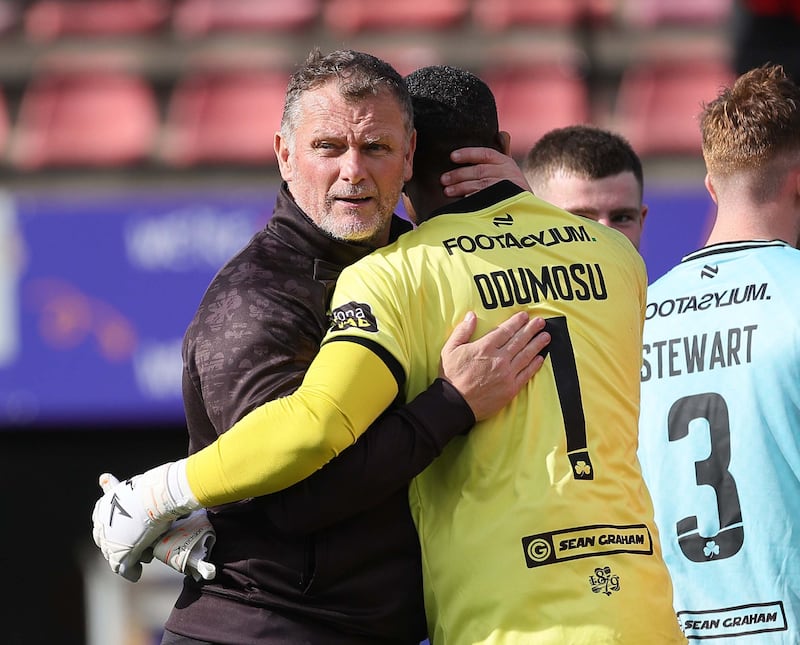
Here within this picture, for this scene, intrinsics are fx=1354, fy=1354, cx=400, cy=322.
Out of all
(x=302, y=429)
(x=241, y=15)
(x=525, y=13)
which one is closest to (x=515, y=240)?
(x=302, y=429)

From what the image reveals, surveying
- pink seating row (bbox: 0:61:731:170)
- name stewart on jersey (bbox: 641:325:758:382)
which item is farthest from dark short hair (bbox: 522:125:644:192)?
pink seating row (bbox: 0:61:731:170)

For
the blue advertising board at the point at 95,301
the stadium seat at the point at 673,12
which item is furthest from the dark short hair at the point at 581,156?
the stadium seat at the point at 673,12

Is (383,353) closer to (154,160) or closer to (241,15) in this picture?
(154,160)

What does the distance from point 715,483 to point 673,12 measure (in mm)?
6342

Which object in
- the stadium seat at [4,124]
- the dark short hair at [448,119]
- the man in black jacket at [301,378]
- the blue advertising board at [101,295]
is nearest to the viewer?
the man in black jacket at [301,378]

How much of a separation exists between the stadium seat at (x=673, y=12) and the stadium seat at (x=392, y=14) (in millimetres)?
1089

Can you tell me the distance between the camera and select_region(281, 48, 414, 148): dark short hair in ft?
8.71

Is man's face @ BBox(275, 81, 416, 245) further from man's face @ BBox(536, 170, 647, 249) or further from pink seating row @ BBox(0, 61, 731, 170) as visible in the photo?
pink seating row @ BBox(0, 61, 731, 170)

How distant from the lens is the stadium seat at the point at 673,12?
881 cm

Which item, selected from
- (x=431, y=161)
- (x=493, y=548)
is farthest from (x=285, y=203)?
(x=493, y=548)

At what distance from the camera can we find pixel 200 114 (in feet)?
27.4

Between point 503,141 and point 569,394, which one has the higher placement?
point 503,141

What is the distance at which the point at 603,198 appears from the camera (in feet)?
13.0

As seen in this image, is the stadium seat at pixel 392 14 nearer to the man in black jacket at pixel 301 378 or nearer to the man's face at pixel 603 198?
the man's face at pixel 603 198
